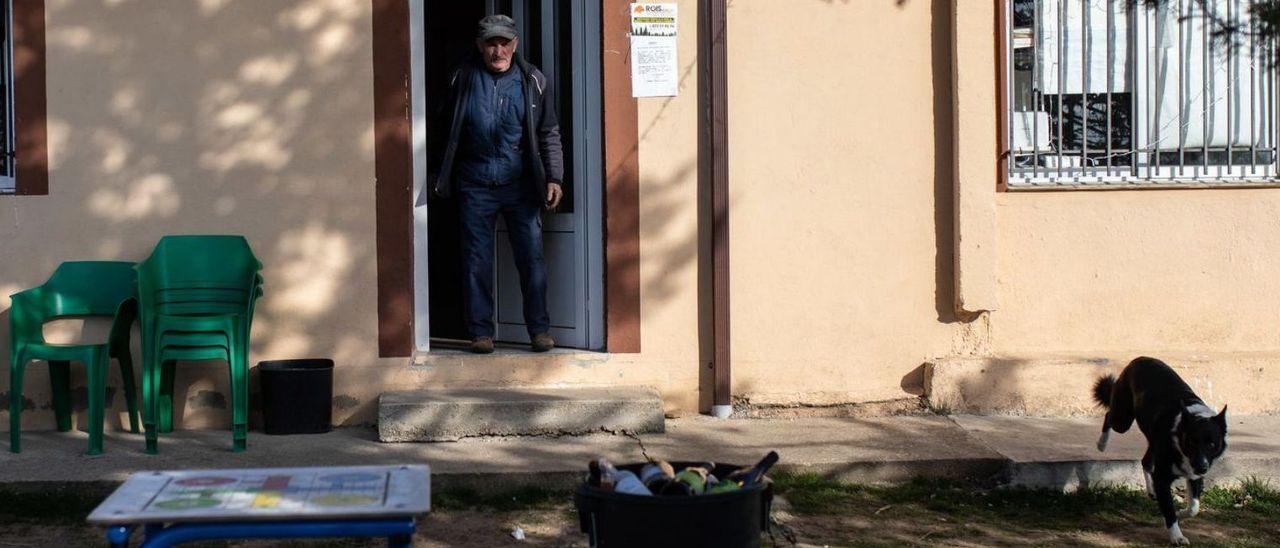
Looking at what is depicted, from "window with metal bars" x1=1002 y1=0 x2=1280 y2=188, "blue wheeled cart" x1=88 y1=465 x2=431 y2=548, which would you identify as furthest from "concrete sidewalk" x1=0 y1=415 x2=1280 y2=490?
"blue wheeled cart" x1=88 y1=465 x2=431 y2=548

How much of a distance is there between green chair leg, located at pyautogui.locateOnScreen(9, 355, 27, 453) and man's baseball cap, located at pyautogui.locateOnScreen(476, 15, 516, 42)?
2.74 meters

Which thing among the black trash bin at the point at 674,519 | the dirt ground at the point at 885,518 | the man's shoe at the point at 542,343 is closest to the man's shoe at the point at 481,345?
the man's shoe at the point at 542,343

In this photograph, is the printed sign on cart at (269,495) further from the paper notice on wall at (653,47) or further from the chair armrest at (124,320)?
the paper notice on wall at (653,47)

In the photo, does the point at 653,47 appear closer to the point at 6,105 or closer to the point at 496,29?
the point at 496,29

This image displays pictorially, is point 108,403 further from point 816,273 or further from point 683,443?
point 816,273

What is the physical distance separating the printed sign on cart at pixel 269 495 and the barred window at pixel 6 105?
13.7 feet

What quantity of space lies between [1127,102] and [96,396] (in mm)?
5439

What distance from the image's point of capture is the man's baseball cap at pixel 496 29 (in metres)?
7.43

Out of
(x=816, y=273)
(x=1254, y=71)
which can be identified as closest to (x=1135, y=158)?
(x=1254, y=71)

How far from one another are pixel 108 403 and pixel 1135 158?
18.1 feet

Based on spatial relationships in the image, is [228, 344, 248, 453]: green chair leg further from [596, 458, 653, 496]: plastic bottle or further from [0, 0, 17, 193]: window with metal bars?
[596, 458, 653, 496]: plastic bottle

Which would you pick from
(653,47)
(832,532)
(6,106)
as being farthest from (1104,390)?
(6,106)

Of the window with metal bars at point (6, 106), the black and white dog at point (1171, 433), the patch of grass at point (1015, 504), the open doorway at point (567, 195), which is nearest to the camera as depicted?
the black and white dog at point (1171, 433)

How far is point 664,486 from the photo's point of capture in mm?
4168
